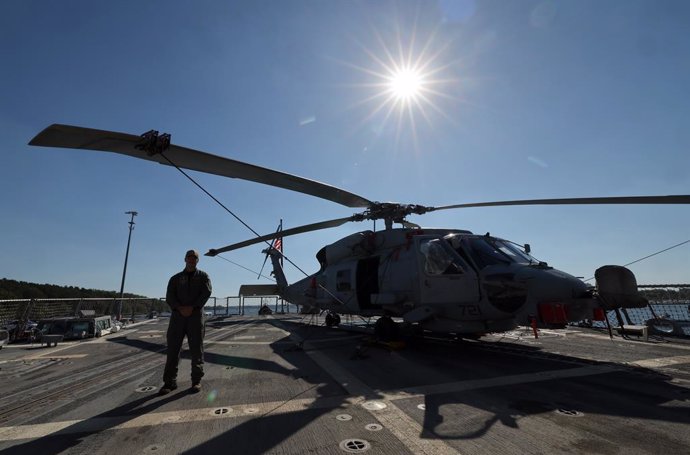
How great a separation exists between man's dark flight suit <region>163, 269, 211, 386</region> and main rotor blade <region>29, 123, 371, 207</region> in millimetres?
1967

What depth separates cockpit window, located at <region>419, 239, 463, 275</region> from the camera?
25.7 feet

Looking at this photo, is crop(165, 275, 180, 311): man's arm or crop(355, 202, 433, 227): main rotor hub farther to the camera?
crop(355, 202, 433, 227): main rotor hub

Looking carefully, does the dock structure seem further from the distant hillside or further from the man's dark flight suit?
the distant hillside

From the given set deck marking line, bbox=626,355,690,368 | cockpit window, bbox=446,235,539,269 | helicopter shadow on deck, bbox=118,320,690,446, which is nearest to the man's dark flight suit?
helicopter shadow on deck, bbox=118,320,690,446

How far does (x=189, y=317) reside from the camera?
5.13 meters

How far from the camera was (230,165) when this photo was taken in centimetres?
609

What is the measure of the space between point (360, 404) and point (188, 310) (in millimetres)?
2957

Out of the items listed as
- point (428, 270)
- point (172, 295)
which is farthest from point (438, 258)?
point (172, 295)

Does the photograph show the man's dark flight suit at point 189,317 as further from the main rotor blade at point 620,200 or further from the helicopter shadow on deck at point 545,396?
the main rotor blade at point 620,200

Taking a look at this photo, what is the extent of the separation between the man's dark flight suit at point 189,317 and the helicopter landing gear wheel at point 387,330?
5.54m

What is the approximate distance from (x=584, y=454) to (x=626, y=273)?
4821 mm

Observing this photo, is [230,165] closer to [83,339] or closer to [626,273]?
[626,273]

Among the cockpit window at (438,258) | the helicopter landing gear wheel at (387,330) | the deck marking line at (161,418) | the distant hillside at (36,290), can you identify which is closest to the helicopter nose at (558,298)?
the cockpit window at (438,258)

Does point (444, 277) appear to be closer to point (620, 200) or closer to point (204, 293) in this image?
point (620, 200)
